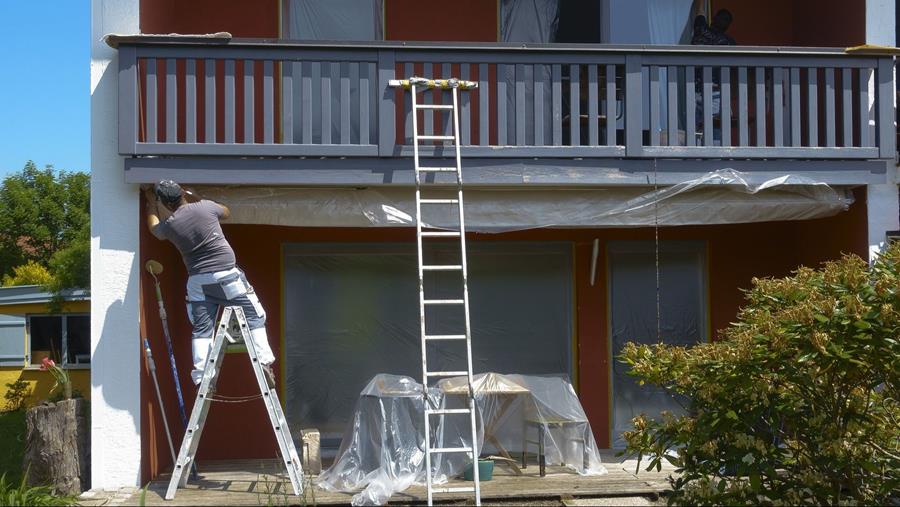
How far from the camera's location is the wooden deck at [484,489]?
717 centimetres

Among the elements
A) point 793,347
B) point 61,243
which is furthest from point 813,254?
point 61,243

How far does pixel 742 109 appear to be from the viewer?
8.30 meters

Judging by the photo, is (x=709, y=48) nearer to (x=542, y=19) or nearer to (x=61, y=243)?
(x=542, y=19)

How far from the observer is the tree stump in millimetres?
7605

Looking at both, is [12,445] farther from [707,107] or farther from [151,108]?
[707,107]

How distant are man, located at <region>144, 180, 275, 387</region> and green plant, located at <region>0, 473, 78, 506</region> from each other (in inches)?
49.6

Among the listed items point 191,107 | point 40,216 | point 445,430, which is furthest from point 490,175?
point 40,216

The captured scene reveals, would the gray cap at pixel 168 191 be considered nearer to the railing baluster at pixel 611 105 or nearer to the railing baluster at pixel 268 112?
the railing baluster at pixel 268 112

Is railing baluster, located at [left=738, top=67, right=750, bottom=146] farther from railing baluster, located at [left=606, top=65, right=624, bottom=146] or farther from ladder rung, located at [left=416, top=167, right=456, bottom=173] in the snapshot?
ladder rung, located at [left=416, top=167, right=456, bottom=173]

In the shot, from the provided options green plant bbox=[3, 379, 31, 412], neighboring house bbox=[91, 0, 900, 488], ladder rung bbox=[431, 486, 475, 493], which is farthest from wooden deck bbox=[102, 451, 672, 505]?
green plant bbox=[3, 379, 31, 412]

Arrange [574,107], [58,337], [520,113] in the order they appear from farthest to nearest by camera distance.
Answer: [58,337], [574,107], [520,113]

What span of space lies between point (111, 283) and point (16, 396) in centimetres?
1206

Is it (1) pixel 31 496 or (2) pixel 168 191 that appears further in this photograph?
(2) pixel 168 191

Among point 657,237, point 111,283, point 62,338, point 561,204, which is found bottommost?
point 62,338
